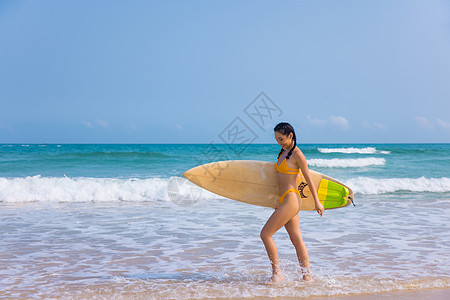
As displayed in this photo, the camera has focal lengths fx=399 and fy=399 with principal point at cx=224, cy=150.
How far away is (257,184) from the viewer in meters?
4.27

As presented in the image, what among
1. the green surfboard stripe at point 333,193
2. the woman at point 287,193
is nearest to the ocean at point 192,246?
the woman at point 287,193

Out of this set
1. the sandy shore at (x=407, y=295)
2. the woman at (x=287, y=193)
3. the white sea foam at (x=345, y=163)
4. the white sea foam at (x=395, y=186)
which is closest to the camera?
the sandy shore at (x=407, y=295)

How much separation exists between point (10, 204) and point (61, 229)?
3.77 m

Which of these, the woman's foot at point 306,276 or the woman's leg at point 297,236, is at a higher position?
the woman's leg at point 297,236

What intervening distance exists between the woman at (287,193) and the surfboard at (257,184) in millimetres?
382

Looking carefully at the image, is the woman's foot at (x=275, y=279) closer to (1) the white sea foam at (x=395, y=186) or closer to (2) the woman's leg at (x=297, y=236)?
(2) the woman's leg at (x=297, y=236)

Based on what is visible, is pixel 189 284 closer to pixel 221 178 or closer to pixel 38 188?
pixel 221 178

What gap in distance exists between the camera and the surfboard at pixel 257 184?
4215 millimetres

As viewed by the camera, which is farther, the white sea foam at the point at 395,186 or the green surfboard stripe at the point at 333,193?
the white sea foam at the point at 395,186

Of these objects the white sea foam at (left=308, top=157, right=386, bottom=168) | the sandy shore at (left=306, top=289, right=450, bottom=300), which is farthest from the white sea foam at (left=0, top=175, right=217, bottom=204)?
the white sea foam at (left=308, top=157, right=386, bottom=168)

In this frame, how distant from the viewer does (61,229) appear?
255 inches

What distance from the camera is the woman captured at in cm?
361

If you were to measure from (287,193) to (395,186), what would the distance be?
10.5 metres

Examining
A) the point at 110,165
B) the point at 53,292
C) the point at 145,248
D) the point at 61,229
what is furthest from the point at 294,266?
the point at 110,165
